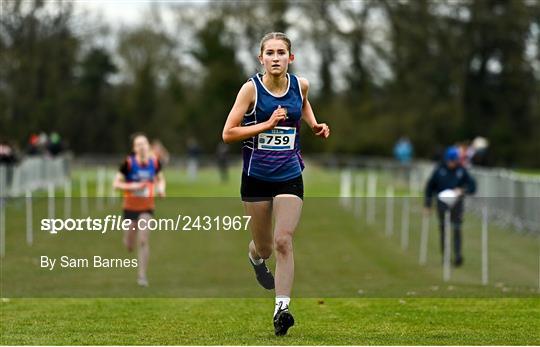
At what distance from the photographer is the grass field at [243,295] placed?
10.9m

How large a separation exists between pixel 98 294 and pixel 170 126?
2878 inches

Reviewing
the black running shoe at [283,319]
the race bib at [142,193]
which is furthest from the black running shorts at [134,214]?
the black running shoe at [283,319]

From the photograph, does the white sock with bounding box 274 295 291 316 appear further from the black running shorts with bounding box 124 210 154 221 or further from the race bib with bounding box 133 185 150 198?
the black running shorts with bounding box 124 210 154 221

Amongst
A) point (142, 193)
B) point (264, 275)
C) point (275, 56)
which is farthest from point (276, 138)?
point (142, 193)

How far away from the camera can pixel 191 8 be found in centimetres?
8469

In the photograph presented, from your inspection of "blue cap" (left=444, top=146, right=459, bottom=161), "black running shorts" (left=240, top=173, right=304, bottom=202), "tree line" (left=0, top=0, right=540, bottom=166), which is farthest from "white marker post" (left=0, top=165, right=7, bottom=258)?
"tree line" (left=0, top=0, right=540, bottom=166)

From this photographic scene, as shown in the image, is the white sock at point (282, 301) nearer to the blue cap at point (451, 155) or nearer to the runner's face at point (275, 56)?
the runner's face at point (275, 56)

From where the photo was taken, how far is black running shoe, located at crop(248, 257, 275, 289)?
11703 mm

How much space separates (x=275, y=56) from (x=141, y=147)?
7.42 m

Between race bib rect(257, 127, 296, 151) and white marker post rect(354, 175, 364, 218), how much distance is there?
17.2 meters

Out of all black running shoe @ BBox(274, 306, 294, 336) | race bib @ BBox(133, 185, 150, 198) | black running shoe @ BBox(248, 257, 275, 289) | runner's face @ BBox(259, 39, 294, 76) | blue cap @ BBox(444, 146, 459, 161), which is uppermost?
runner's face @ BBox(259, 39, 294, 76)

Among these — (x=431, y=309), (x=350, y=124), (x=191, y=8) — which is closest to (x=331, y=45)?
(x=350, y=124)

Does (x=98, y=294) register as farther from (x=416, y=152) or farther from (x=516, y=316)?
(x=416, y=152)

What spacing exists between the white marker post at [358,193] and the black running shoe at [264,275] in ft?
52.0
